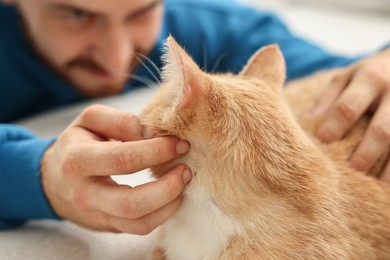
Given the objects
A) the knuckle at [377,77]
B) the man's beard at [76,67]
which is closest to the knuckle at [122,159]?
the knuckle at [377,77]

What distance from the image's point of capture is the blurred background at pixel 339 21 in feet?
7.42

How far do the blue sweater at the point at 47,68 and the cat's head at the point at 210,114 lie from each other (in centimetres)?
34

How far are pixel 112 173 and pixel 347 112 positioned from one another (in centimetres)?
47

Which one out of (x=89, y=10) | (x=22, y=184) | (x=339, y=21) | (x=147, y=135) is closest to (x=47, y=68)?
(x=89, y=10)

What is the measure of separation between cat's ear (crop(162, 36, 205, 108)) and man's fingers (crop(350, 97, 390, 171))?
1.15 ft

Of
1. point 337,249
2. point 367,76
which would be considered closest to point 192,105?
point 337,249

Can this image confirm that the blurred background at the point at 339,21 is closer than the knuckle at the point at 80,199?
No

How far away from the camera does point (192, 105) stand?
65 centimetres

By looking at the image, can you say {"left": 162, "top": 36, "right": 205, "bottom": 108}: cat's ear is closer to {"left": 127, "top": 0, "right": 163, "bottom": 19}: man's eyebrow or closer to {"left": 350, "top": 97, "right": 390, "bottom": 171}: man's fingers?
{"left": 350, "top": 97, "right": 390, "bottom": 171}: man's fingers

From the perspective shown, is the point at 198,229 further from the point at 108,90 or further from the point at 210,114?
the point at 108,90

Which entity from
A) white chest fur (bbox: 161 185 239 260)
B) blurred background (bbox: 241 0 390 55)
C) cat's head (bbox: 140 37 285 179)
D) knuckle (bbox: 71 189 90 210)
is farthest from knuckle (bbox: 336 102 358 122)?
blurred background (bbox: 241 0 390 55)

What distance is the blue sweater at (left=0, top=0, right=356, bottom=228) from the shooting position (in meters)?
0.91

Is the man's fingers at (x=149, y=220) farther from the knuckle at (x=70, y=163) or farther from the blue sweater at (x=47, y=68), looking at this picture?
the blue sweater at (x=47, y=68)

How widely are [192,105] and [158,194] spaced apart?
0.13 meters
